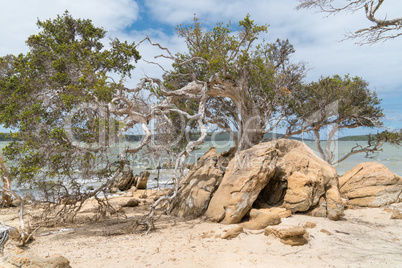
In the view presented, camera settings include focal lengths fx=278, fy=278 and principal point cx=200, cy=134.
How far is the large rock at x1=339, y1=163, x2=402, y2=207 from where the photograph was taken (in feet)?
29.4

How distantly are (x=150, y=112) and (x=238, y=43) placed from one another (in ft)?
15.0

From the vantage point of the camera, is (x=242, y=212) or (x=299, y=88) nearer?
(x=242, y=212)

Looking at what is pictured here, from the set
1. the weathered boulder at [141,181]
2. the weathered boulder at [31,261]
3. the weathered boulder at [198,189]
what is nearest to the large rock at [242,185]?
the weathered boulder at [198,189]

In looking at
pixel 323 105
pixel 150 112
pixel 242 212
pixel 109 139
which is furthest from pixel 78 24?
pixel 323 105

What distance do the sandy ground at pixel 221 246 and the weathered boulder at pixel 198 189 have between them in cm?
57

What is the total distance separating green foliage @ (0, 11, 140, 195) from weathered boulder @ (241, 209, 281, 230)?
13.8ft

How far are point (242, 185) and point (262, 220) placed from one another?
1.18m

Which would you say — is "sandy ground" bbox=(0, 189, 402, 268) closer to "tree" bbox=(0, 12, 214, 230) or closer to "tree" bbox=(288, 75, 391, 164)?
"tree" bbox=(0, 12, 214, 230)

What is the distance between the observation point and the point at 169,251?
570 centimetres

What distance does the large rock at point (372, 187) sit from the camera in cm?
896

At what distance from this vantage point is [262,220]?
6.69 metres

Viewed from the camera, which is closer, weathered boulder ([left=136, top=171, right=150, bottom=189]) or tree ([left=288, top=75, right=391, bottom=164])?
tree ([left=288, top=75, right=391, bottom=164])

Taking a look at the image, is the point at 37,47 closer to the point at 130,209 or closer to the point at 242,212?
the point at 130,209

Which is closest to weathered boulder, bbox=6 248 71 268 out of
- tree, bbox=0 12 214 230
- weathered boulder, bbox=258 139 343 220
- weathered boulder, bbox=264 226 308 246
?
tree, bbox=0 12 214 230
